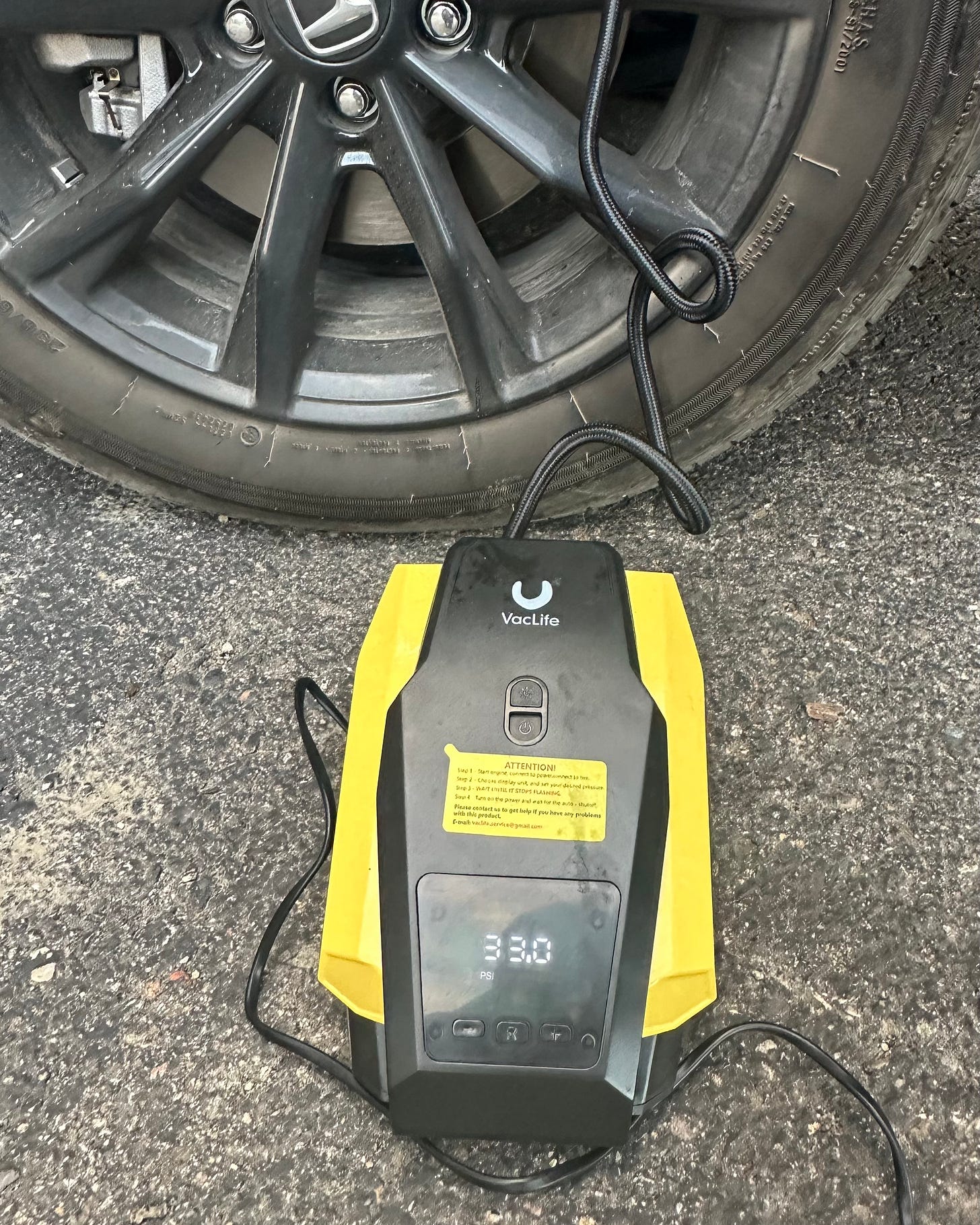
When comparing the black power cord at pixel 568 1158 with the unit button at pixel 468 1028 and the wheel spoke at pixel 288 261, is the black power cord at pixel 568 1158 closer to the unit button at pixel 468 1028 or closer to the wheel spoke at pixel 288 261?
the unit button at pixel 468 1028

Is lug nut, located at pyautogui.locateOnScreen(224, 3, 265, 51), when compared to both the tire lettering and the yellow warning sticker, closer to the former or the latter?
the tire lettering

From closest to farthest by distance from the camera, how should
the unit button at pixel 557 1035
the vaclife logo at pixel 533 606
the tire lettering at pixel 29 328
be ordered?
the unit button at pixel 557 1035
the vaclife logo at pixel 533 606
the tire lettering at pixel 29 328

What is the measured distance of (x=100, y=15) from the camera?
83 cm

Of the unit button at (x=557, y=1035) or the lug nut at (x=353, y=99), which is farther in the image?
the lug nut at (x=353, y=99)

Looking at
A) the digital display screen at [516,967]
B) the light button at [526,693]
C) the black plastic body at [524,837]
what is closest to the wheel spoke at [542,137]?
the black plastic body at [524,837]

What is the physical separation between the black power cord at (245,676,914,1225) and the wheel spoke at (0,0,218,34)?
756mm

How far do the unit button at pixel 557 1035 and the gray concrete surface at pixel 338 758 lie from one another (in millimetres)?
138

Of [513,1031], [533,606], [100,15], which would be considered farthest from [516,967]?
[100,15]

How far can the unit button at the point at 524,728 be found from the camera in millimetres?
713

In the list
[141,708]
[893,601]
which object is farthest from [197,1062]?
[893,601]

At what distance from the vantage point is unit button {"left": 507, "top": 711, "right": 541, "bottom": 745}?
713 mm

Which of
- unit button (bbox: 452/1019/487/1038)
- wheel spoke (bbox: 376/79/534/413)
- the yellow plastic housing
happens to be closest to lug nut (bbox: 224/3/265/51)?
wheel spoke (bbox: 376/79/534/413)

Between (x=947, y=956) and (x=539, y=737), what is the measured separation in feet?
1.36

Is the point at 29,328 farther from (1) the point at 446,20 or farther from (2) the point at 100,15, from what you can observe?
(1) the point at 446,20
